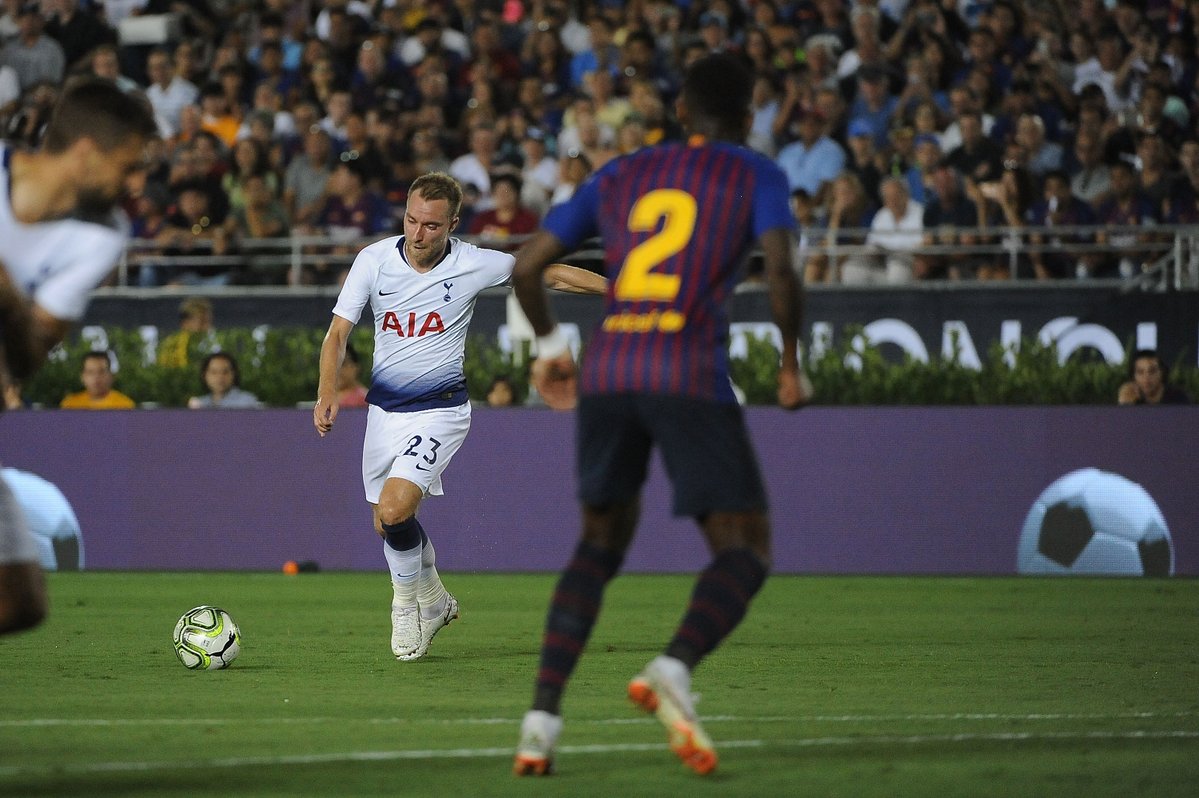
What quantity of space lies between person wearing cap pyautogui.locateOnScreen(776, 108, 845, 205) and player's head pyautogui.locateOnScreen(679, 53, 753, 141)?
12.8 meters

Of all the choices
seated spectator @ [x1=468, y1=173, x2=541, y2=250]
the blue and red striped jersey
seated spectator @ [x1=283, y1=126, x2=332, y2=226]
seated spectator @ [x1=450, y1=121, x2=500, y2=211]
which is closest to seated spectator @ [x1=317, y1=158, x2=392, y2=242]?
seated spectator @ [x1=283, y1=126, x2=332, y2=226]

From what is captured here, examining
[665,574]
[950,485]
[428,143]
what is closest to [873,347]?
[950,485]

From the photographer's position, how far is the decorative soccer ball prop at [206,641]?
8.91m

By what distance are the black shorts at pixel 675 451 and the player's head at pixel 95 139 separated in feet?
5.41

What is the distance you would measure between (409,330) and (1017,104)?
36.1ft

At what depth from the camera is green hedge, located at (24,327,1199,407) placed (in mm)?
15930

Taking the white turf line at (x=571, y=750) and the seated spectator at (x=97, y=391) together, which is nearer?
the white turf line at (x=571, y=750)

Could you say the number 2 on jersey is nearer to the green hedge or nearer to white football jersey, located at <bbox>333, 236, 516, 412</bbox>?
white football jersey, located at <bbox>333, 236, 516, 412</bbox>

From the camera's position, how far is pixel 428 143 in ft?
65.7

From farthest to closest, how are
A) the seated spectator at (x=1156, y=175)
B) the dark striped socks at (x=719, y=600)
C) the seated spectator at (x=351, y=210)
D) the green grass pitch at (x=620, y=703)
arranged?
the seated spectator at (x=351, y=210) → the seated spectator at (x=1156, y=175) → the dark striped socks at (x=719, y=600) → the green grass pitch at (x=620, y=703)

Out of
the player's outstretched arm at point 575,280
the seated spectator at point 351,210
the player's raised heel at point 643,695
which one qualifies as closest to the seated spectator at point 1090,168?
the seated spectator at point 351,210

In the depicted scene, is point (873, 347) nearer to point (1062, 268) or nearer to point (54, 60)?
point (1062, 268)

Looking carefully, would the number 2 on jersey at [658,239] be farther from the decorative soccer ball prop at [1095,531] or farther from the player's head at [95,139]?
the decorative soccer ball prop at [1095,531]

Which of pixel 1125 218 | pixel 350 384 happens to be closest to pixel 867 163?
pixel 1125 218
